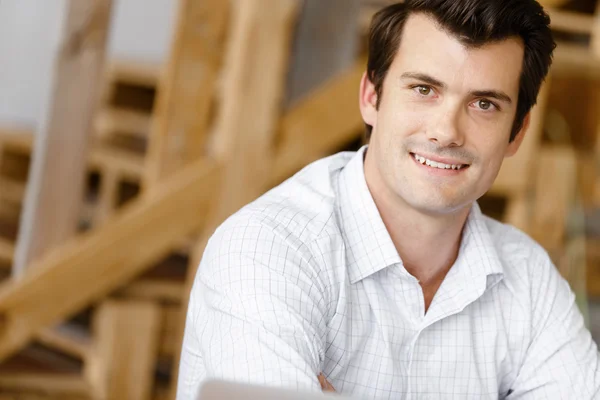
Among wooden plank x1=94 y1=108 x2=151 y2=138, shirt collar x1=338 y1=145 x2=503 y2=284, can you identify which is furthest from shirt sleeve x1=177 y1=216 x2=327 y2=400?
wooden plank x1=94 y1=108 x2=151 y2=138

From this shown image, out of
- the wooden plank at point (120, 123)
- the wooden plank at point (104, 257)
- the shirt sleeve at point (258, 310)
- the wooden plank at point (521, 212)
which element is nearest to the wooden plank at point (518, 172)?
the wooden plank at point (521, 212)

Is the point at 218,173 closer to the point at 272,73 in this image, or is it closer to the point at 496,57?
the point at 272,73

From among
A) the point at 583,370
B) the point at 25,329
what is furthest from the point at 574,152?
the point at 25,329

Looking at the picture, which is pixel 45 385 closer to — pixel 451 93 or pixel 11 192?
pixel 11 192

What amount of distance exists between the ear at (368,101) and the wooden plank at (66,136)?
1360mm

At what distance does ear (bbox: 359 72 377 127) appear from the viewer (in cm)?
→ 164

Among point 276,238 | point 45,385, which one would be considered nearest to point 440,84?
point 276,238

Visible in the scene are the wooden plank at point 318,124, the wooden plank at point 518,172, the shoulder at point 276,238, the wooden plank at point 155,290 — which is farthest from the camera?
the wooden plank at point 155,290

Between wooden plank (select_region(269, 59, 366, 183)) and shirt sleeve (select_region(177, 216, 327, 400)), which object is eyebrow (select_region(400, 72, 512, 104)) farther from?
wooden plank (select_region(269, 59, 366, 183))

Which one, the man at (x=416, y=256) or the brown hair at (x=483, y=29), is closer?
the man at (x=416, y=256)

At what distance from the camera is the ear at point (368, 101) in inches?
64.5

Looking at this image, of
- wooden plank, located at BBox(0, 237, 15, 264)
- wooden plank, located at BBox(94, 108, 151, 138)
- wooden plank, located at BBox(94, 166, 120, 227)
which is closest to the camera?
wooden plank, located at BBox(0, 237, 15, 264)

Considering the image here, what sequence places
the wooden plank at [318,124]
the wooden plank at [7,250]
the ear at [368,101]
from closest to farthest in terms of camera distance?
the ear at [368,101] < the wooden plank at [318,124] < the wooden plank at [7,250]

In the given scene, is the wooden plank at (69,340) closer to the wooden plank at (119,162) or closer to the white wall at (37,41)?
the wooden plank at (119,162)
